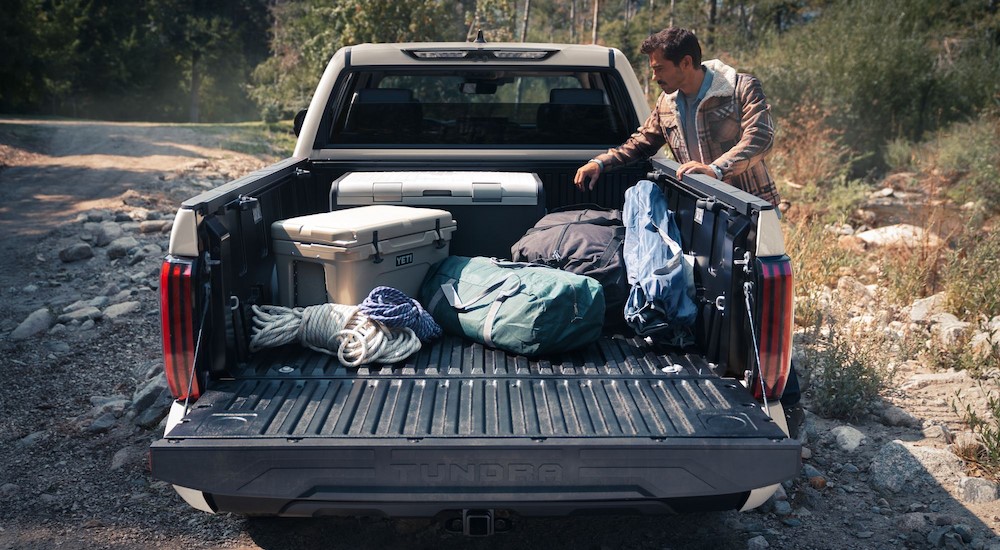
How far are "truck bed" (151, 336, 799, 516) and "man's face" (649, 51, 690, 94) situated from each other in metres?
2.05

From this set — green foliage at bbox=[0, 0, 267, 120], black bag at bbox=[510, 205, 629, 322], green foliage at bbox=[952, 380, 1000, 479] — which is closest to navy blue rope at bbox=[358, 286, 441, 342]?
black bag at bbox=[510, 205, 629, 322]

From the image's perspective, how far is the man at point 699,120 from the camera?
4.21 m

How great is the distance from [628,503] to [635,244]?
141cm

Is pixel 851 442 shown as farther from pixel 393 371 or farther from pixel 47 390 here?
pixel 47 390

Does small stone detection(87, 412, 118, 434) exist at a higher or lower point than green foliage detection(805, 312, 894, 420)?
lower

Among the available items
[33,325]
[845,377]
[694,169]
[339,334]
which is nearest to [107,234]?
[33,325]

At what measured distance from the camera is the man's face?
4.29 m

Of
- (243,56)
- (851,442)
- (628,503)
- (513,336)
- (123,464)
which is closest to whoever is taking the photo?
(628,503)

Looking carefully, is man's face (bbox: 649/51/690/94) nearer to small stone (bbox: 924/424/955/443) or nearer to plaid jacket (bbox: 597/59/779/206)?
plaid jacket (bbox: 597/59/779/206)

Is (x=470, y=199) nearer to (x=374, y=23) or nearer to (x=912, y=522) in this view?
(x=912, y=522)

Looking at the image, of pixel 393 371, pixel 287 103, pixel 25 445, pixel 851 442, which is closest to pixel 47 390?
pixel 25 445

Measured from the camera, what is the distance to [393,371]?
309 cm

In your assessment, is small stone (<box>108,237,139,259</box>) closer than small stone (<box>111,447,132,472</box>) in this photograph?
No

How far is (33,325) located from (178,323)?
12.3 feet
